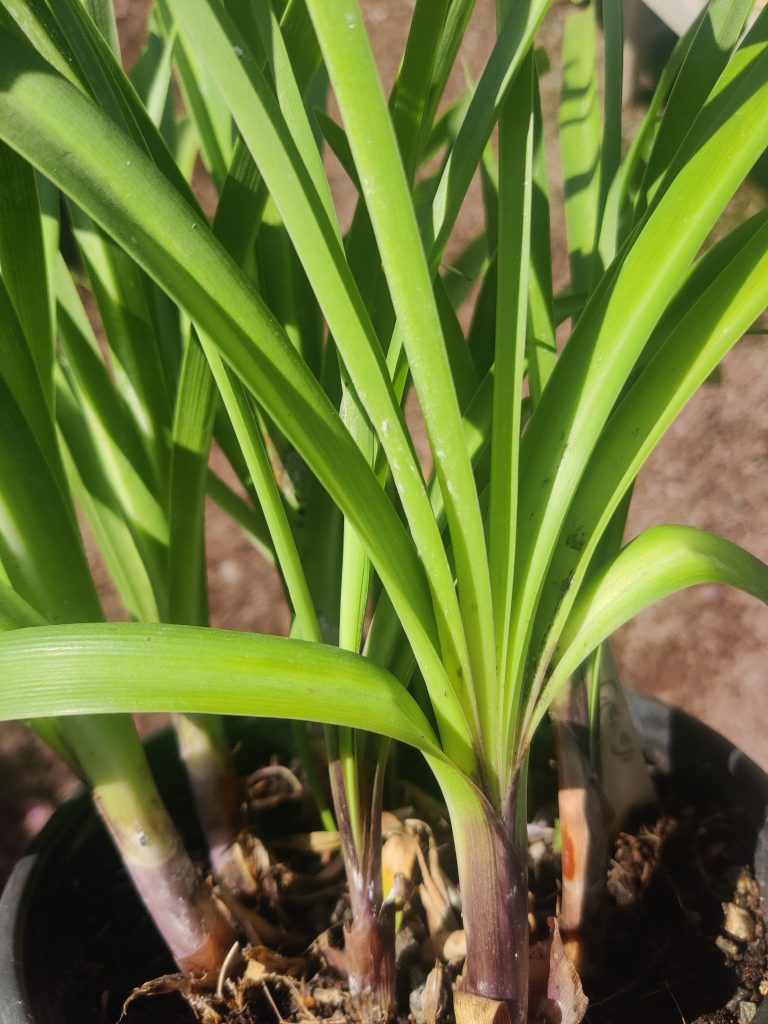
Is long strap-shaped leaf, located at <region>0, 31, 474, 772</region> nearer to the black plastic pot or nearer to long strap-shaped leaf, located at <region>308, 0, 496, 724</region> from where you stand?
long strap-shaped leaf, located at <region>308, 0, 496, 724</region>

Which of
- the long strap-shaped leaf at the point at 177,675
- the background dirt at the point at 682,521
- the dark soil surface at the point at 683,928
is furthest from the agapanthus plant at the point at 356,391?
the background dirt at the point at 682,521

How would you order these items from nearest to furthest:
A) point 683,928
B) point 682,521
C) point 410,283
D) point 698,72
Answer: point 410,283 < point 698,72 < point 683,928 < point 682,521

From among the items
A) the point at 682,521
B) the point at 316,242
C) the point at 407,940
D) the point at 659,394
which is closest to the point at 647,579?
the point at 659,394

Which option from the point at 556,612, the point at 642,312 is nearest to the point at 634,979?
the point at 556,612

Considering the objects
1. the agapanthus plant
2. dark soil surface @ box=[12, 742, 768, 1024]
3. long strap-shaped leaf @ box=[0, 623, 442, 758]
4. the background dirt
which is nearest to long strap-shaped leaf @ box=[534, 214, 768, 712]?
the agapanthus plant

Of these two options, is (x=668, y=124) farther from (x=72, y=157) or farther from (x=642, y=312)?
(x=72, y=157)

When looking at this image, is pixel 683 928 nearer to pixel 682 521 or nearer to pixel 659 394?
pixel 659 394
